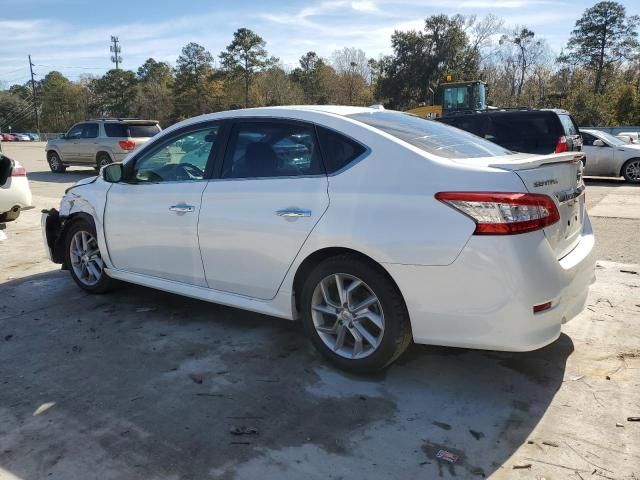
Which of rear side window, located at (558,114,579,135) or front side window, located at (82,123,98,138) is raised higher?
front side window, located at (82,123,98,138)

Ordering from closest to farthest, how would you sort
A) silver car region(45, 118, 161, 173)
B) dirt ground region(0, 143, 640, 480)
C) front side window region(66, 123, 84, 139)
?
dirt ground region(0, 143, 640, 480) < silver car region(45, 118, 161, 173) < front side window region(66, 123, 84, 139)

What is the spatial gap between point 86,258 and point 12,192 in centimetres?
359

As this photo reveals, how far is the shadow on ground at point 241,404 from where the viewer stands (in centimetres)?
263

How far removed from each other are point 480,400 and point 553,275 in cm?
86

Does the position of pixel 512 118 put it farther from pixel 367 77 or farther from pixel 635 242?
pixel 367 77

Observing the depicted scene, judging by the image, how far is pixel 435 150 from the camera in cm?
336

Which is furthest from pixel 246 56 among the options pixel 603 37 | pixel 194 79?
pixel 603 37

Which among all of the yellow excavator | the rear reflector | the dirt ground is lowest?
the dirt ground

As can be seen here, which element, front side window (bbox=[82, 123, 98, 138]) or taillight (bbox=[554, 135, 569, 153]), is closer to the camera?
taillight (bbox=[554, 135, 569, 153])

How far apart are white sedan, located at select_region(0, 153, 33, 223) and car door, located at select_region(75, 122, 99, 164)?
9869 millimetres

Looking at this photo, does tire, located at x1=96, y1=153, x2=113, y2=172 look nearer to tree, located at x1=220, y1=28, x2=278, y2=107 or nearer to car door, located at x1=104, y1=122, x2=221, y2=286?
car door, located at x1=104, y1=122, x2=221, y2=286

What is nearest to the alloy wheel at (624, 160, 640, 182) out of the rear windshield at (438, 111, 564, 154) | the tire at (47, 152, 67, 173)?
the rear windshield at (438, 111, 564, 154)

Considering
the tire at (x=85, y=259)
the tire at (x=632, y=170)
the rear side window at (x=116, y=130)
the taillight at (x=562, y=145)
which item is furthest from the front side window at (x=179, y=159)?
the tire at (x=632, y=170)

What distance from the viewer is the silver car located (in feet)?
55.3
